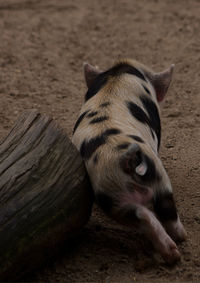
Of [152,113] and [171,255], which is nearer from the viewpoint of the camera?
[171,255]

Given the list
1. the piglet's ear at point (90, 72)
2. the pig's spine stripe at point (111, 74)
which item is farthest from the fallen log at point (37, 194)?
the piglet's ear at point (90, 72)

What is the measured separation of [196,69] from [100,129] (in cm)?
392

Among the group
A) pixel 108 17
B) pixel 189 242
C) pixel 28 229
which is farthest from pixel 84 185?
pixel 108 17

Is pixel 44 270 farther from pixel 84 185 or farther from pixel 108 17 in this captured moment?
pixel 108 17

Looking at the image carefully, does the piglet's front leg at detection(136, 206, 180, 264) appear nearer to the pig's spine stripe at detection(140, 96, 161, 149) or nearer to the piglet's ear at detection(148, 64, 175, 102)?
the pig's spine stripe at detection(140, 96, 161, 149)

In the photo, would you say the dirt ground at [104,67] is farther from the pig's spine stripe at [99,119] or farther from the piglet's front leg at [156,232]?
the pig's spine stripe at [99,119]

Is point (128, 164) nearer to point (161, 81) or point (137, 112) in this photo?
point (137, 112)

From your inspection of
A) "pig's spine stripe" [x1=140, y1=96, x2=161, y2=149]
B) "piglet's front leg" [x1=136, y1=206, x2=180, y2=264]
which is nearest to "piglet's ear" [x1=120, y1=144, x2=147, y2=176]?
"piglet's front leg" [x1=136, y1=206, x2=180, y2=264]

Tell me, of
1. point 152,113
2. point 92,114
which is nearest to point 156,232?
point 92,114

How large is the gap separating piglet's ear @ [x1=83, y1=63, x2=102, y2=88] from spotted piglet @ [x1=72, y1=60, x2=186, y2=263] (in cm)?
65

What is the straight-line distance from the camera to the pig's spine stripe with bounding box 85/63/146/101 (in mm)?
5464

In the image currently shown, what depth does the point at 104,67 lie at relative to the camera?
8.44m

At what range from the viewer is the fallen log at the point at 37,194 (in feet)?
13.0

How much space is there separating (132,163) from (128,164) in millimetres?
36
